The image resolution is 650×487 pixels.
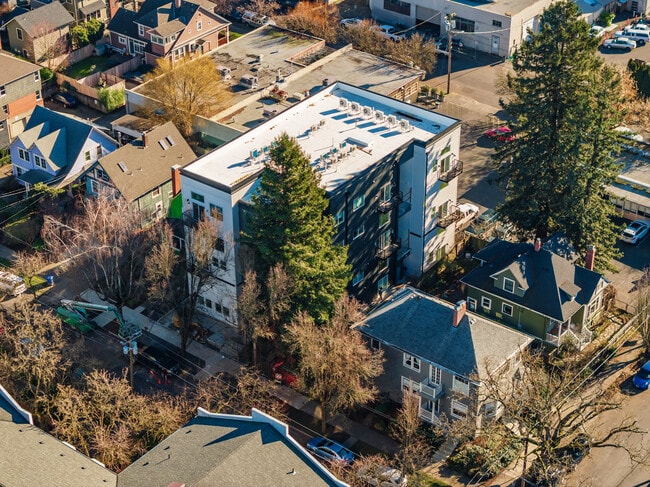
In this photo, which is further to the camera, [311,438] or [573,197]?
[573,197]

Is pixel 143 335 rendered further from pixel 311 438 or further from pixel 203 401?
pixel 311 438

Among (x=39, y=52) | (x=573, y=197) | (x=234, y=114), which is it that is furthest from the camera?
(x=39, y=52)

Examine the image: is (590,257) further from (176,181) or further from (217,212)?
(176,181)

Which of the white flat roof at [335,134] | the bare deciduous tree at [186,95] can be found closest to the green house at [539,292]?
the white flat roof at [335,134]

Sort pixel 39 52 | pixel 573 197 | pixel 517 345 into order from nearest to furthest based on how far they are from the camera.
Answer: pixel 517 345
pixel 573 197
pixel 39 52

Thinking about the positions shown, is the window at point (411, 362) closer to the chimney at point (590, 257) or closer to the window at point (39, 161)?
the chimney at point (590, 257)

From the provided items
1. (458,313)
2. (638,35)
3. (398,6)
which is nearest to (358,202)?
(458,313)

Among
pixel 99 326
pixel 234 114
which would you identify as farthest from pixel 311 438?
pixel 234 114
